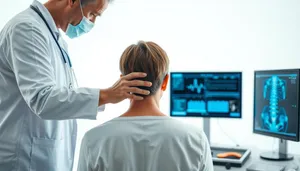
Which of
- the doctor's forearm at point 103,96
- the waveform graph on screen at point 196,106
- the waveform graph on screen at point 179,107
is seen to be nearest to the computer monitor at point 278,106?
the waveform graph on screen at point 196,106

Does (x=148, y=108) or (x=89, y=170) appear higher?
(x=148, y=108)

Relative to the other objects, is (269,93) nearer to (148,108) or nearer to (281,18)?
(281,18)

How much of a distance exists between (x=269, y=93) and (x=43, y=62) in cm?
131

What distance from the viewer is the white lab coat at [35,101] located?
109 cm

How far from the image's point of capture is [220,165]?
1.81 metres

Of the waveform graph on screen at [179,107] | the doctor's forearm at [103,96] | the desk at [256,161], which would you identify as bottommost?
the desk at [256,161]

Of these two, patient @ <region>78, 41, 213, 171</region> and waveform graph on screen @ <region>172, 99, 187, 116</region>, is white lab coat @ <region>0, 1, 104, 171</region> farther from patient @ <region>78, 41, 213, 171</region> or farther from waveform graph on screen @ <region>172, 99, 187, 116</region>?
waveform graph on screen @ <region>172, 99, 187, 116</region>

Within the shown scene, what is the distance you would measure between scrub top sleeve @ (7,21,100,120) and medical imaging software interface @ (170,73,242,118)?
112cm

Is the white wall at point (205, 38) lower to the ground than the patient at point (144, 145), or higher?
higher

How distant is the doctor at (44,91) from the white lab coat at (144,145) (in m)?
0.10

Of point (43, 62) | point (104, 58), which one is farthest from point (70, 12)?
point (104, 58)

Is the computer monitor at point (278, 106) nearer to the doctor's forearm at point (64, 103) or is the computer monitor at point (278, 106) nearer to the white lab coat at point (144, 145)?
the white lab coat at point (144, 145)

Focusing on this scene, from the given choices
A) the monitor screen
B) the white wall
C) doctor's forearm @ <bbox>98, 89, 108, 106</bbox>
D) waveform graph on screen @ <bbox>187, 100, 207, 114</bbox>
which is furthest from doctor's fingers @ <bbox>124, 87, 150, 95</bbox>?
the white wall

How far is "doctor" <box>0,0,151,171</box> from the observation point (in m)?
1.08
